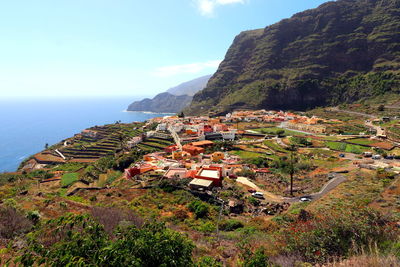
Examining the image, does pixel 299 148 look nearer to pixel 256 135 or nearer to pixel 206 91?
pixel 256 135

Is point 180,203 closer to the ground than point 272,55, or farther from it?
closer to the ground

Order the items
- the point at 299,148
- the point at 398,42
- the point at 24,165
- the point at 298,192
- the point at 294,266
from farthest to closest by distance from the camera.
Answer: the point at 398,42, the point at 24,165, the point at 299,148, the point at 298,192, the point at 294,266

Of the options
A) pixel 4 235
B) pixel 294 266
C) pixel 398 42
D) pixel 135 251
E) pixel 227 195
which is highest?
pixel 398 42

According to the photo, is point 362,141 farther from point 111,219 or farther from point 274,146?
point 111,219

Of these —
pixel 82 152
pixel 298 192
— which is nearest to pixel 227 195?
pixel 298 192

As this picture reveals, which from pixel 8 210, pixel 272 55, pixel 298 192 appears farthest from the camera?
pixel 272 55
